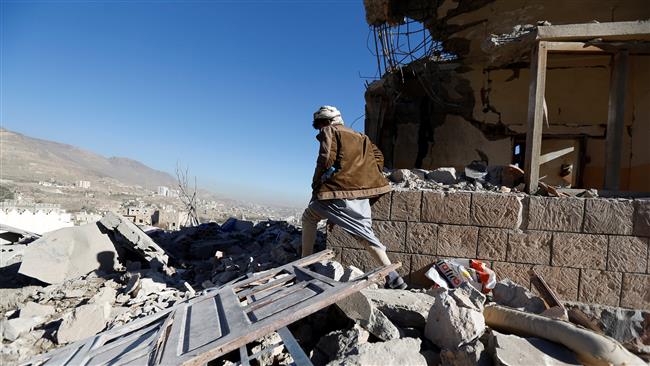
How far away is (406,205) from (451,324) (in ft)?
4.69

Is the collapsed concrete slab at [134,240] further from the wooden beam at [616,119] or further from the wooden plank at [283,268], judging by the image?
the wooden beam at [616,119]

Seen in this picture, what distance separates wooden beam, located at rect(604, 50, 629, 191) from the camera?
12.6ft

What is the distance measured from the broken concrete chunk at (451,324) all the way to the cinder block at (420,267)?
104 cm

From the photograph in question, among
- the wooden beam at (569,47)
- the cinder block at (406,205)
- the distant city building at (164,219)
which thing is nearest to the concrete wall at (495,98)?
the wooden beam at (569,47)

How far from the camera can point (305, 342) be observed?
8.13 feet

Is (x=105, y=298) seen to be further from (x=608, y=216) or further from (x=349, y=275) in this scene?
(x=608, y=216)

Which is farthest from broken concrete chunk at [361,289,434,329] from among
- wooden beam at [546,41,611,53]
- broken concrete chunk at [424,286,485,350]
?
wooden beam at [546,41,611,53]

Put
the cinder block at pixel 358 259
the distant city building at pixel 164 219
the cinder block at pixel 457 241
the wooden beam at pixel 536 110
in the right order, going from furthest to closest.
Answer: the distant city building at pixel 164 219, the wooden beam at pixel 536 110, the cinder block at pixel 358 259, the cinder block at pixel 457 241

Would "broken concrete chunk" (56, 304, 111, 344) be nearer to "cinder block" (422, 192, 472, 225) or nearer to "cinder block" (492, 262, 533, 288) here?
"cinder block" (422, 192, 472, 225)

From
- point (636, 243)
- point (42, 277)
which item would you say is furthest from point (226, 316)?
point (42, 277)

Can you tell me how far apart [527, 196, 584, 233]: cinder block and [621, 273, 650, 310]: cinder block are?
0.59 meters

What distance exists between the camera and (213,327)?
191cm

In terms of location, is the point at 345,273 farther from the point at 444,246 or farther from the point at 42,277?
the point at 42,277

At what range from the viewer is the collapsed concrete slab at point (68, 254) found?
4328 mm
